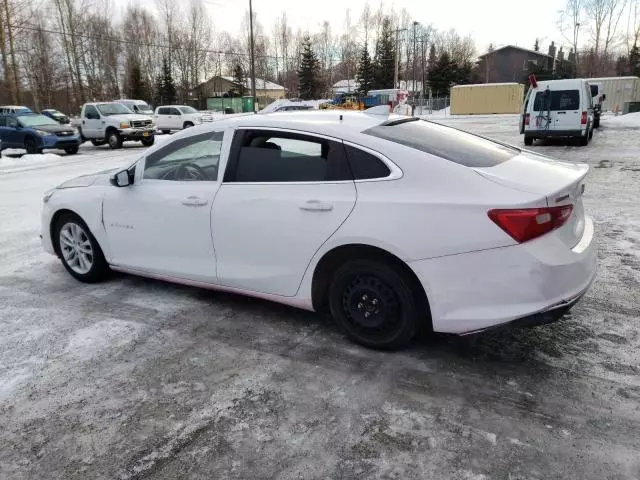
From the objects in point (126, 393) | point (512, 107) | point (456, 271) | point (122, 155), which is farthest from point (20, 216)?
point (512, 107)

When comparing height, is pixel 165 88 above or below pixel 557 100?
above

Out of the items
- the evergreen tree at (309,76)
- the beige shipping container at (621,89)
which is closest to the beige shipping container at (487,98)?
the beige shipping container at (621,89)

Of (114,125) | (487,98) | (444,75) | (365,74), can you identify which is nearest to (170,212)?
(114,125)

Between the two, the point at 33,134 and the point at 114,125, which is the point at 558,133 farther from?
the point at 33,134

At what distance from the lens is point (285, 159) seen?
3.70 meters

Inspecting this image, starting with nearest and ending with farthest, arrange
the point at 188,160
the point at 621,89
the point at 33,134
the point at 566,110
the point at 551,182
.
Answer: the point at 551,182 → the point at 188,160 → the point at 566,110 → the point at 33,134 → the point at 621,89

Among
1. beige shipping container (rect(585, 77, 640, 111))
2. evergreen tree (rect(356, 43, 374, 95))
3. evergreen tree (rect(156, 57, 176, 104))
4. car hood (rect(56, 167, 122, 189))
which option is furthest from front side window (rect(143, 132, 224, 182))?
evergreen tree (rect(356, 43, 374, 95))

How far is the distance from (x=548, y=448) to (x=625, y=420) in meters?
0.53

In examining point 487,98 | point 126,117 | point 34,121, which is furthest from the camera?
point 487,98

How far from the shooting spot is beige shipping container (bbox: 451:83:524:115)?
4541 cm

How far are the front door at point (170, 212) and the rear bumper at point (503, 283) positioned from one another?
5.83 ft

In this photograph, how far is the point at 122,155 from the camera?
1950 centimetres

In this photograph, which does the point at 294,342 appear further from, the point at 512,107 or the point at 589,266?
the point at 512,107

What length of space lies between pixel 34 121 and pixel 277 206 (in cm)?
2036
